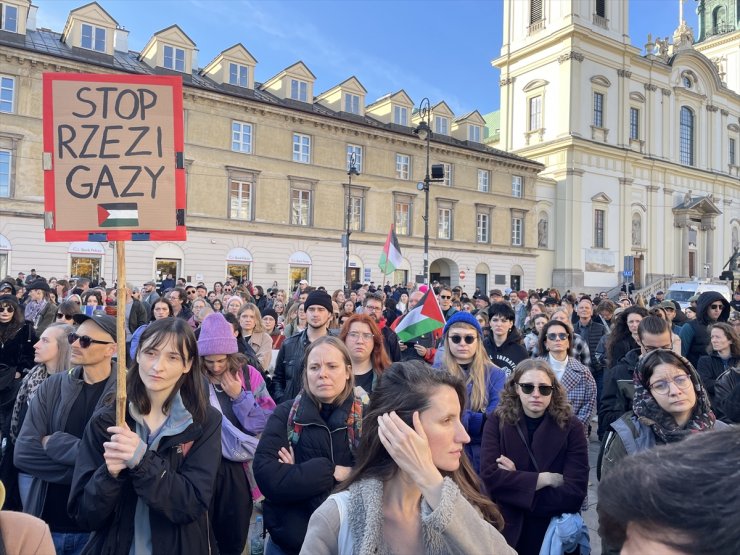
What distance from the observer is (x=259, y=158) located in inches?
1167

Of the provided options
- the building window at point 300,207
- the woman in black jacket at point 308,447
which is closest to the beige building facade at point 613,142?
the building window at point 300,207

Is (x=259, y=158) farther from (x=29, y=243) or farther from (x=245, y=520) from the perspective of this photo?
(x=245, y=520)

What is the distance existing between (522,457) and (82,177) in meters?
3.08

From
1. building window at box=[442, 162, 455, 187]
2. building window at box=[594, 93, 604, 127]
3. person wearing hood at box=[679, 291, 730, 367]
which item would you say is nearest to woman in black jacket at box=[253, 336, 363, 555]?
person wearing hood at box=[679, 291, 730, 367]

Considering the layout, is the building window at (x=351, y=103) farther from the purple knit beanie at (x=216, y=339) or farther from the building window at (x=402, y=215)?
the purple knit beanie at (x=216, y=339)

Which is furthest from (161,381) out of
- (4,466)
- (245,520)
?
(4,466)

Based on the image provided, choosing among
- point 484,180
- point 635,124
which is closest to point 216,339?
point 484,180

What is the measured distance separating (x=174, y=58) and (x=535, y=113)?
29080 mm

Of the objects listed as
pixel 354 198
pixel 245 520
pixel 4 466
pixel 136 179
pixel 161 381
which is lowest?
pixel 245 520

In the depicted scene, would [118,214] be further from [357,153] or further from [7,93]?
[357,153]

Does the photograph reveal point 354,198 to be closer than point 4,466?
No

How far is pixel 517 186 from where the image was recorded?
133 ft

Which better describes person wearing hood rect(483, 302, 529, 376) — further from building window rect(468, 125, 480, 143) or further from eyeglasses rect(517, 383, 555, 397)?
building window rect(468, 125, 480, 143)

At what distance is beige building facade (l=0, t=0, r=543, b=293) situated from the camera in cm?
2394
